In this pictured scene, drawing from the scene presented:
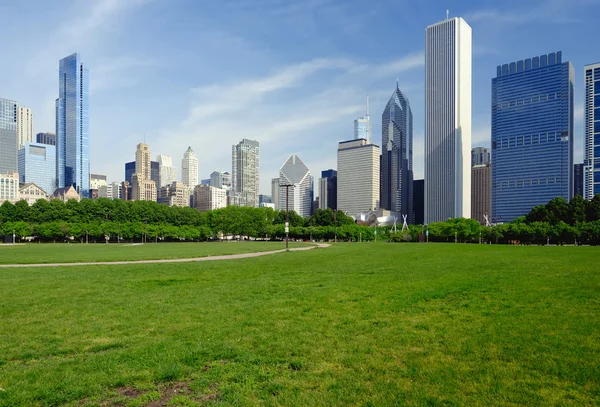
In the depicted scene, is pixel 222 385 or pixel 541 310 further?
pixel 541 310

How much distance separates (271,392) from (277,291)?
30.5 ft

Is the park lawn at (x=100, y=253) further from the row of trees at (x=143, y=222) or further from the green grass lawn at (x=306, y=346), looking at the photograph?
the row of trees at (x=143, y=222)

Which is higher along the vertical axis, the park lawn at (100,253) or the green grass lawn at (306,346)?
the green grass lawn at (306,346)

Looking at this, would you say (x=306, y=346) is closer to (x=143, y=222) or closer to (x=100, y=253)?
(x=100, y=253)

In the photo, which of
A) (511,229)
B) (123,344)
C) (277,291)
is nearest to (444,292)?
(277,291)

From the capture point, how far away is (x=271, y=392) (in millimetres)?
6324

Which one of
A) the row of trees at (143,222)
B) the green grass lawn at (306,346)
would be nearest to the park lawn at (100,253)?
the green grass lawn at (306,346)

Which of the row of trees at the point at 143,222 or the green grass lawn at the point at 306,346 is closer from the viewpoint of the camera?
the green grass lawn at the point at 306,346

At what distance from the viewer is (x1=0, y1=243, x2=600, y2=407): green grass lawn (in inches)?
244

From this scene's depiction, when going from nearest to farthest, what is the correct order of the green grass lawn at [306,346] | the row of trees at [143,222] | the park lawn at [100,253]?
1. the green grass lawn at [306,346]
2. the park lawn at [100,253]
3. the row of trees at [143,222]

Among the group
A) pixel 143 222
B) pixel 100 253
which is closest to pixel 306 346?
pixel 100 253

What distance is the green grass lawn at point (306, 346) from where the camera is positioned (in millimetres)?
6207

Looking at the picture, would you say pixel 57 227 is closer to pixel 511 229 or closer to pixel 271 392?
pixel 511 229

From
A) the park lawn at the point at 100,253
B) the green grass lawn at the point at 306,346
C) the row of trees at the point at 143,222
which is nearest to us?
the green grass lawn at the point at 306,346
